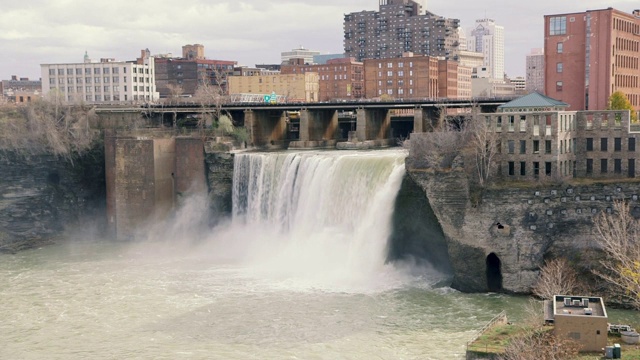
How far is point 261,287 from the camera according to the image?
184 feet

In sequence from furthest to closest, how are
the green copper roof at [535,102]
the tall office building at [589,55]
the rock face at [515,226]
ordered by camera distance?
the tall office building at [589,55]
the green copper roof at [535,102]
the rock face at [515,226]

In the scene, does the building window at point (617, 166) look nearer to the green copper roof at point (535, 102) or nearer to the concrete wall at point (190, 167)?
the green copper roof at point (535, 102)

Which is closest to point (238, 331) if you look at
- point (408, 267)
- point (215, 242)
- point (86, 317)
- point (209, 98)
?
point (86, 317)

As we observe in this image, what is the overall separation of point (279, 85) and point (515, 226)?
10808cm

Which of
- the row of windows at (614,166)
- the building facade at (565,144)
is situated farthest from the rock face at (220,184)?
the row of windows at (614,166)

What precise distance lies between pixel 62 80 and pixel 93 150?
78.3 metres

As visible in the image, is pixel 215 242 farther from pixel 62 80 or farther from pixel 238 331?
pixel 62 80

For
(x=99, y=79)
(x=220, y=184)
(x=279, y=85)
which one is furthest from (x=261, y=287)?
(x=99, y=79)

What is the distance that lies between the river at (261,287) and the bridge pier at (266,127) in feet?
43.1

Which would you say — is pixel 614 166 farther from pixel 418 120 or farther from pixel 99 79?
pixel 99 79

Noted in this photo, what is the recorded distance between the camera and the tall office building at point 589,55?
228 ft

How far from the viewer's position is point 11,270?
6600 cm

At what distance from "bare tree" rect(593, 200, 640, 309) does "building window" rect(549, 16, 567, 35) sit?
23870mm

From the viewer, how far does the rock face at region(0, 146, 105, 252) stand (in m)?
79.1
